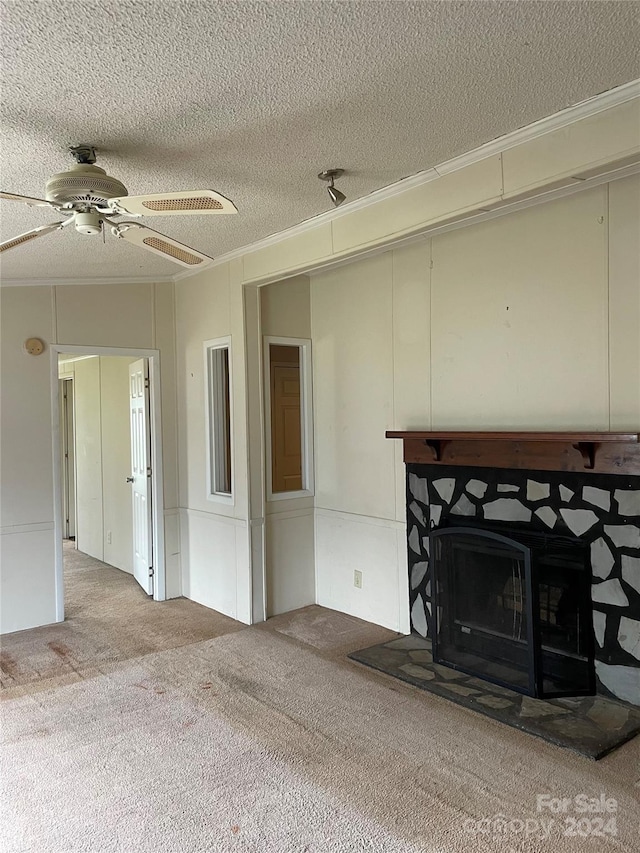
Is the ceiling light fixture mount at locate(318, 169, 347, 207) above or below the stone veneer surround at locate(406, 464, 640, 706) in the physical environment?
above

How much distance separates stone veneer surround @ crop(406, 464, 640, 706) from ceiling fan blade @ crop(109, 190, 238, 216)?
205 cm

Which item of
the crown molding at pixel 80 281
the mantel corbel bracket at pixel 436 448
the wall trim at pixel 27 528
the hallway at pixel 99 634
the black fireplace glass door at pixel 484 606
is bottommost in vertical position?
the hallway at pixel 99 634

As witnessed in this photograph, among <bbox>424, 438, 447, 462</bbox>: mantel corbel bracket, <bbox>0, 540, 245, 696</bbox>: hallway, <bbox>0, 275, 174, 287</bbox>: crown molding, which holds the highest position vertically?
<bbox>0, 275, 174, 287</bbox>: crown molding

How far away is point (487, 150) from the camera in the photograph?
2754 mm

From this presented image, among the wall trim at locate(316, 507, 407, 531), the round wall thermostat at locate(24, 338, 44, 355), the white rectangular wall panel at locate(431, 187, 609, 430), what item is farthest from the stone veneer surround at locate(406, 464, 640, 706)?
the round wall thermostat at locate(24, 338, 44, 355)

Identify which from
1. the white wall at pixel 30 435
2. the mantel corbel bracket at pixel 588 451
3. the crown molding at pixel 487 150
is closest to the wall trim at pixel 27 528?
the white wall at pixel 30 435

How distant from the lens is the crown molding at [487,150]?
233 centimetres

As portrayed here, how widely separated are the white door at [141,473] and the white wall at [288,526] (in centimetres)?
114

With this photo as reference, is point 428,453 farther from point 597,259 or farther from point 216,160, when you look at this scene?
point 216,160

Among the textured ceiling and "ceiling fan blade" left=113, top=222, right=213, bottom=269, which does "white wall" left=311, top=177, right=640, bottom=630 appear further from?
"ceiling fan blade" left=113, top=222, right=213, bottom=269

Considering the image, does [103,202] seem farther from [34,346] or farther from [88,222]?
[34,346]

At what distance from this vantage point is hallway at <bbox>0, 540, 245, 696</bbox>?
3.67 m

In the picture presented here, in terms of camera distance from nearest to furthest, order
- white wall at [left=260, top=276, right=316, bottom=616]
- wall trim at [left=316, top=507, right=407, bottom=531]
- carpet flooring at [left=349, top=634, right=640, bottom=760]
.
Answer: carpet flooring at [left=349, top=634, right=640, bottom=760] < wall trim at [left=316, top=507, right=407, bottom=531] < white wall at [left=260, top=276, right=316, bottom=616]

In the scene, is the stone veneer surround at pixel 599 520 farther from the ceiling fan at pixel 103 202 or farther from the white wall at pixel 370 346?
the ceiling fan at pixel 103 202
